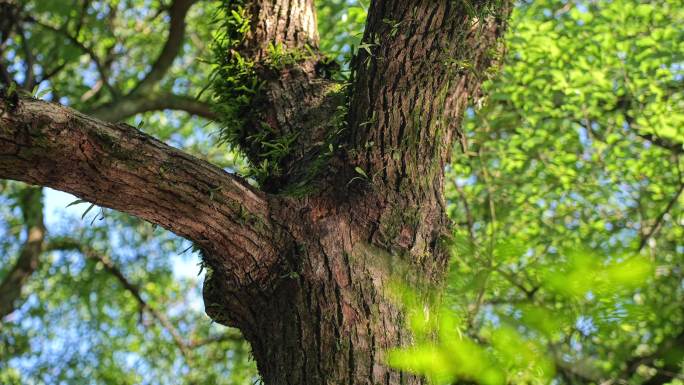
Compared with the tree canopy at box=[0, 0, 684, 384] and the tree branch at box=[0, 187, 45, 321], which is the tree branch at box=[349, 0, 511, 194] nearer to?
the tree canopy at box=[0, 0, 684, 384]

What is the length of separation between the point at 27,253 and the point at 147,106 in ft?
6.83

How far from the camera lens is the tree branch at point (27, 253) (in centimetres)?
725

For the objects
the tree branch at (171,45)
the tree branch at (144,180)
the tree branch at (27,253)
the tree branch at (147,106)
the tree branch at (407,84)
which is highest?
the tree branch at (171,45)

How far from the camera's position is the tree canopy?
4.78 metres

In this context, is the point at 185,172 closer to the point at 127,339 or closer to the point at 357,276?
the point at 357,276

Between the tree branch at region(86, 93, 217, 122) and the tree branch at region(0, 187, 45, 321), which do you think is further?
the tree branch at region(0, 187, 45, 321)

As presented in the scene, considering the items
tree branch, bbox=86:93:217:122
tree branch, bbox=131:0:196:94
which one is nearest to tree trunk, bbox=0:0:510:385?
tree branch, bbox=86:93:217:122

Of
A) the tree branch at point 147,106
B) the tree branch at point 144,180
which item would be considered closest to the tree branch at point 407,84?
the tree branch at point 144,180

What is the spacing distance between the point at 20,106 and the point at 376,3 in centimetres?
129

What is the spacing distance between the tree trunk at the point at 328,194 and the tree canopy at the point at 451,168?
123 millimetres

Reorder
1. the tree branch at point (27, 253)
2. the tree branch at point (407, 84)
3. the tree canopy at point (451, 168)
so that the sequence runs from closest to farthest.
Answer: the tree branch at point (407, 84)
the tree canopy at point (451, 168)
the tree branch at point (27, 253)

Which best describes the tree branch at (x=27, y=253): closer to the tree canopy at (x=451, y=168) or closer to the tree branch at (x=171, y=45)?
the tree canopy at (x=451, y=168)

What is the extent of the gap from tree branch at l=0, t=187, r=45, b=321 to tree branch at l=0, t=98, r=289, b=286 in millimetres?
5438

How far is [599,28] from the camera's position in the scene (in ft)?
20.5
